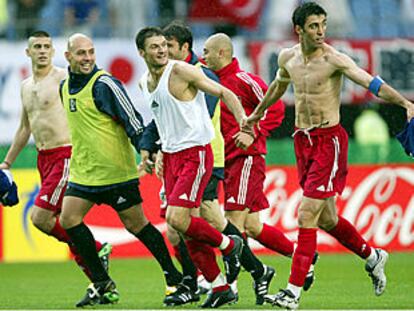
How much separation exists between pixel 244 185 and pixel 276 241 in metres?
0.64

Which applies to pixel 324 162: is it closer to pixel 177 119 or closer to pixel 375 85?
pixel 375 85

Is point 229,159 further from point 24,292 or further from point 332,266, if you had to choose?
point 332,266

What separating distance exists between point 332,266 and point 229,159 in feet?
13.6

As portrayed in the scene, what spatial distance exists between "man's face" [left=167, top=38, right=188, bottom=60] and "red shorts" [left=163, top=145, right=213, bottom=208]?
1283mm

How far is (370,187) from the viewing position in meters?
18.6

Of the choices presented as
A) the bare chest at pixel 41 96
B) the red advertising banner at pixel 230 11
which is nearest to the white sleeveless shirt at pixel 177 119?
the bare chest at pixel 41 96

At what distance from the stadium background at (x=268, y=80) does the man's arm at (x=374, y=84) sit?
792 cm

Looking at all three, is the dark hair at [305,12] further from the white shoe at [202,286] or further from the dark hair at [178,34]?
the white shoe at [202,286]

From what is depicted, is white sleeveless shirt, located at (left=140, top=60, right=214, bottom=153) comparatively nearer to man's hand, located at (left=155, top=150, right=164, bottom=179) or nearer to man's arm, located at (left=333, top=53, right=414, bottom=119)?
man's hand, located at (left=155, top=150, right=164, bottom=179)

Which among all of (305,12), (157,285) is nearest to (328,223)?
(305,12)

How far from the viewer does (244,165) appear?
12.8m

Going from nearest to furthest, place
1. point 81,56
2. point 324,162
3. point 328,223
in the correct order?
1. point 324,162
2. point 81,56
3. point 328,223

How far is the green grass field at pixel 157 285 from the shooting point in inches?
449

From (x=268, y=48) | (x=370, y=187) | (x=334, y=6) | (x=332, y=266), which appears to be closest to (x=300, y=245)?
(x=332, y=266)
